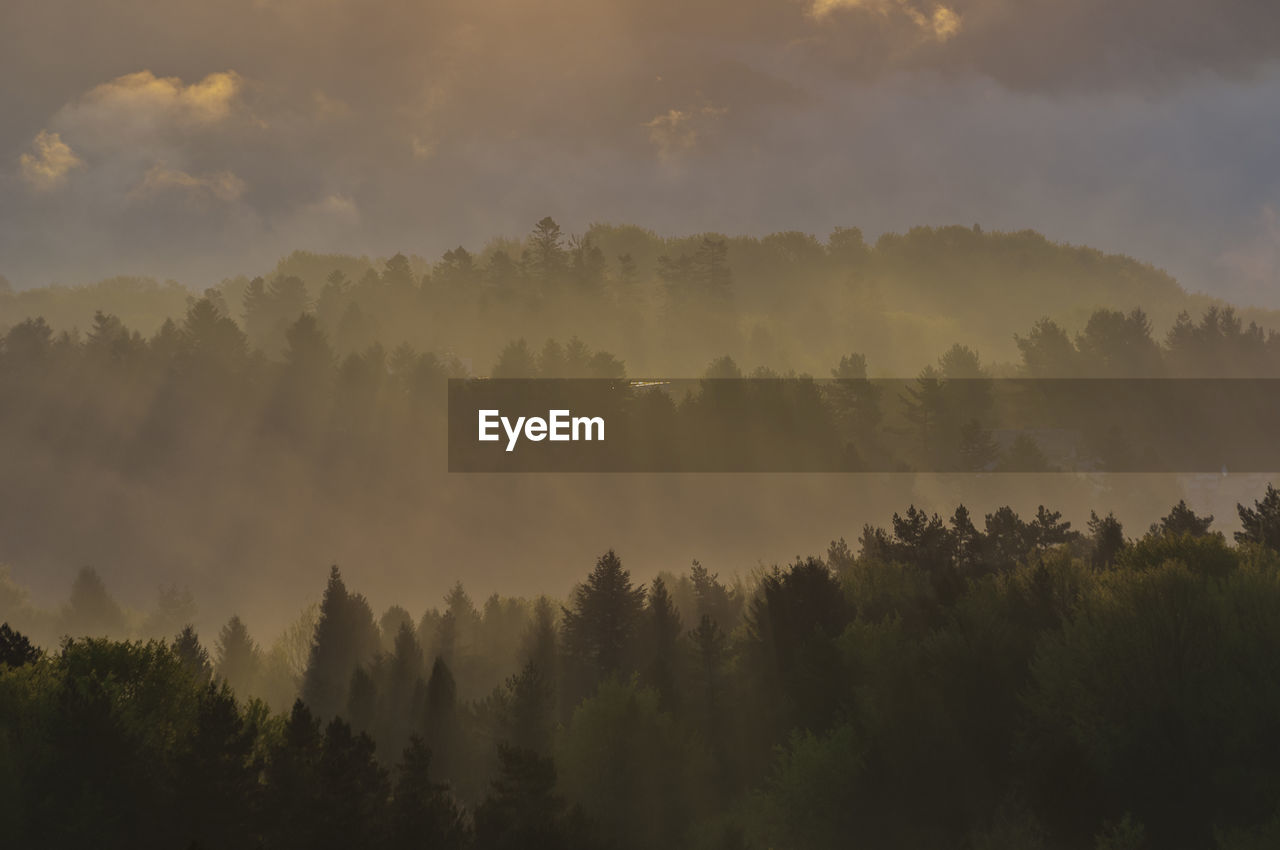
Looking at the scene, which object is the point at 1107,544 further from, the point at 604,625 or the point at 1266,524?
the point at 604,625

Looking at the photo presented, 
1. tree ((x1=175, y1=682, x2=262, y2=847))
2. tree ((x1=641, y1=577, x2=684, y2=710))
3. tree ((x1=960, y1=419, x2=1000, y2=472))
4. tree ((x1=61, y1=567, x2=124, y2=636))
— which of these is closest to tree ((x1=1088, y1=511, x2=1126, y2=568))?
tree ((x1=641, y1=577, x2=684, y2=710))

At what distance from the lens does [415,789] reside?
4716cm

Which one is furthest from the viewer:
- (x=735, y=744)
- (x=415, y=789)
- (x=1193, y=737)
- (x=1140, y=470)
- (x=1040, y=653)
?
(x=1140, y=470)

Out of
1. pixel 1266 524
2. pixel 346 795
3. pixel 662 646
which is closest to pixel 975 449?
pixel 1266 524

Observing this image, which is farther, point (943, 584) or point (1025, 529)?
point (1025, 529)

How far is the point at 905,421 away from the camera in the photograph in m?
188

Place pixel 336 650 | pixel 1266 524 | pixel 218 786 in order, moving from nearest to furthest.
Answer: pixel 218 786 → pixel 1266 524 → pixel 336 650

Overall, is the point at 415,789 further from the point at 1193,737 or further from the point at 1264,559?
the point at 1264,559

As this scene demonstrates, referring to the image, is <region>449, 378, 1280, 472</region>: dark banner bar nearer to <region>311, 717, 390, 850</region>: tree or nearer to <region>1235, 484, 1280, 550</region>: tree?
<region>1235, 484, 1280, 550</region>: tree

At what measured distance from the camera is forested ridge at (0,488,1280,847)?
160 feet

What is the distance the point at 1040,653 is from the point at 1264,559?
72.0ft

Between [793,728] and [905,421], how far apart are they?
122356 mm

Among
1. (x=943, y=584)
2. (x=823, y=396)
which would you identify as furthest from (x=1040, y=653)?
(x=823, y=396)

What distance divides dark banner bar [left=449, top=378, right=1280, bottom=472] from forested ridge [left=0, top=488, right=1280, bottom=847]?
75510mm
